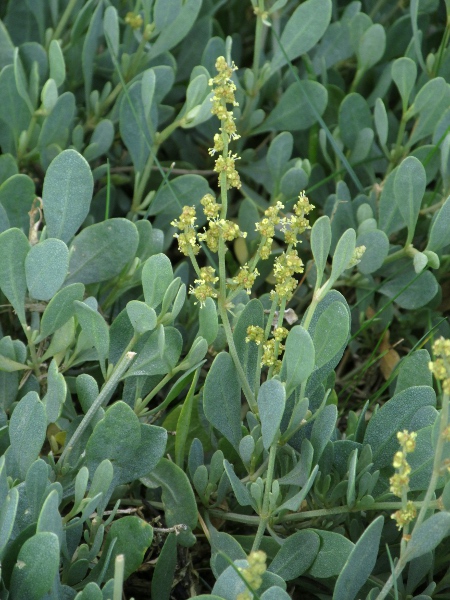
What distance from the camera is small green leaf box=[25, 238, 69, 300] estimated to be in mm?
1289

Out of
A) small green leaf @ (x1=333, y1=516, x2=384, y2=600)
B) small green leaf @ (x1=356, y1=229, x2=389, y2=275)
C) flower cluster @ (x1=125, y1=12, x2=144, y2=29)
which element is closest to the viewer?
small green leaf @ (x1=333, y1=516, x2=384, y2=600)

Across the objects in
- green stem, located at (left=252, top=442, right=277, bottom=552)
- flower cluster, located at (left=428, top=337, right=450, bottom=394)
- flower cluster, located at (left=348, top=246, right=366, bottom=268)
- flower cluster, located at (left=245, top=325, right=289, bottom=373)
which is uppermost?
flower cluster, located at (left=428, top=337, right=450, bottom=394)

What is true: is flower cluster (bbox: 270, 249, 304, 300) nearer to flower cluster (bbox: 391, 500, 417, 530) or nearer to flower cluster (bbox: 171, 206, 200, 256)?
flower cluster (bbox: 171, 206, 200, 256)

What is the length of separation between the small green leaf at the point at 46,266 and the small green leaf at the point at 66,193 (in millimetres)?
126

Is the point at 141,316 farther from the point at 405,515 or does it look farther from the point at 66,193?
the point at 405,515

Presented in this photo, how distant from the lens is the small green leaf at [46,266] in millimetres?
1289

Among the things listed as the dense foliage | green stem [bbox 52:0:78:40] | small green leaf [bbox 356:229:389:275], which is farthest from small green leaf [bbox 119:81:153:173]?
small green leaf [bbox 356:229:389:275]

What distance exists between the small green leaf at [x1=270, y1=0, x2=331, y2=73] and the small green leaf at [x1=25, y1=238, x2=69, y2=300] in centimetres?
86

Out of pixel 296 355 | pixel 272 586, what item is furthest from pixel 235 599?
pixel 296 355

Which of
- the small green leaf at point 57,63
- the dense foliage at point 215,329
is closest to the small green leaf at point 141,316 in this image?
the dense foliage at point 215,329

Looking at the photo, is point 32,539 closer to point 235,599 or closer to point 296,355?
point 235,599

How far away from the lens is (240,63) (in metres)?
2.27

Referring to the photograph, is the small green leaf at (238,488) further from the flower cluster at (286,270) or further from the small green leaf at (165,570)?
the flower cluster at (286,270)

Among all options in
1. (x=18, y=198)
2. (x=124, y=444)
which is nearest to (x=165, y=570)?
(x=124, y=444)
